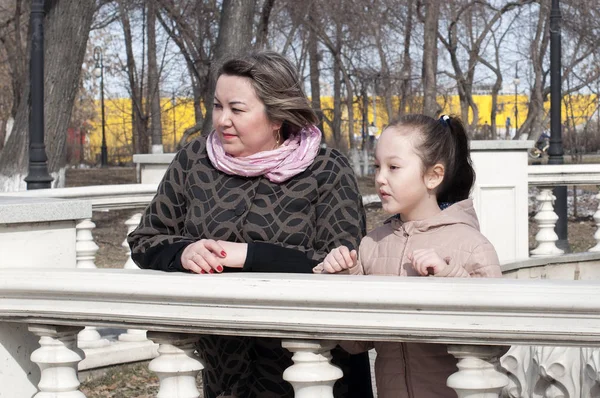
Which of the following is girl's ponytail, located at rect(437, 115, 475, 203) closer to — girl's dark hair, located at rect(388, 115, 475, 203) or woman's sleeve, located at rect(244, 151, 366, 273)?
girl's dark hair, located at rect(388, 115, 475, 203)

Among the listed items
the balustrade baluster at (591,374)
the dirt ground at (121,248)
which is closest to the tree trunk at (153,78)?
the dirt ground at (121,248)

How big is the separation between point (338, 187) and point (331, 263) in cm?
42

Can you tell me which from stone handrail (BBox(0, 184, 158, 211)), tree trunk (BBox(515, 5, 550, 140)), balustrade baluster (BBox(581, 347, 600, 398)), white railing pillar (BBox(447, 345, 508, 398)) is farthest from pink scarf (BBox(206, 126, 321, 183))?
tree trunk (BBox(515, 5, 550, 140))

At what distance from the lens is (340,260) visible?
268 cm

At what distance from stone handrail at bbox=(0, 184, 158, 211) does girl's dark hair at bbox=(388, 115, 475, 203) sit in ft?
11.9

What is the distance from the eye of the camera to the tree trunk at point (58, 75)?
41.5 feet

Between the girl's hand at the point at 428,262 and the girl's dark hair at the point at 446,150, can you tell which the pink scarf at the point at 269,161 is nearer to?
the girl's dark hair at the point at 446,150

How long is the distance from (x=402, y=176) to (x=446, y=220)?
173 mm

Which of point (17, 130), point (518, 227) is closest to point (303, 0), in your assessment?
point (17, 130)

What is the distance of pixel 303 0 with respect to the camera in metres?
22.4

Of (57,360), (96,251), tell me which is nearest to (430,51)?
(96,251)

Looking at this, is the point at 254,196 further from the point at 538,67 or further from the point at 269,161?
the point at 538,67

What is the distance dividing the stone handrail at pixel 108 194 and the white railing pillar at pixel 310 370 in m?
4.15

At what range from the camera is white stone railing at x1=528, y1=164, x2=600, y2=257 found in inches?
354
